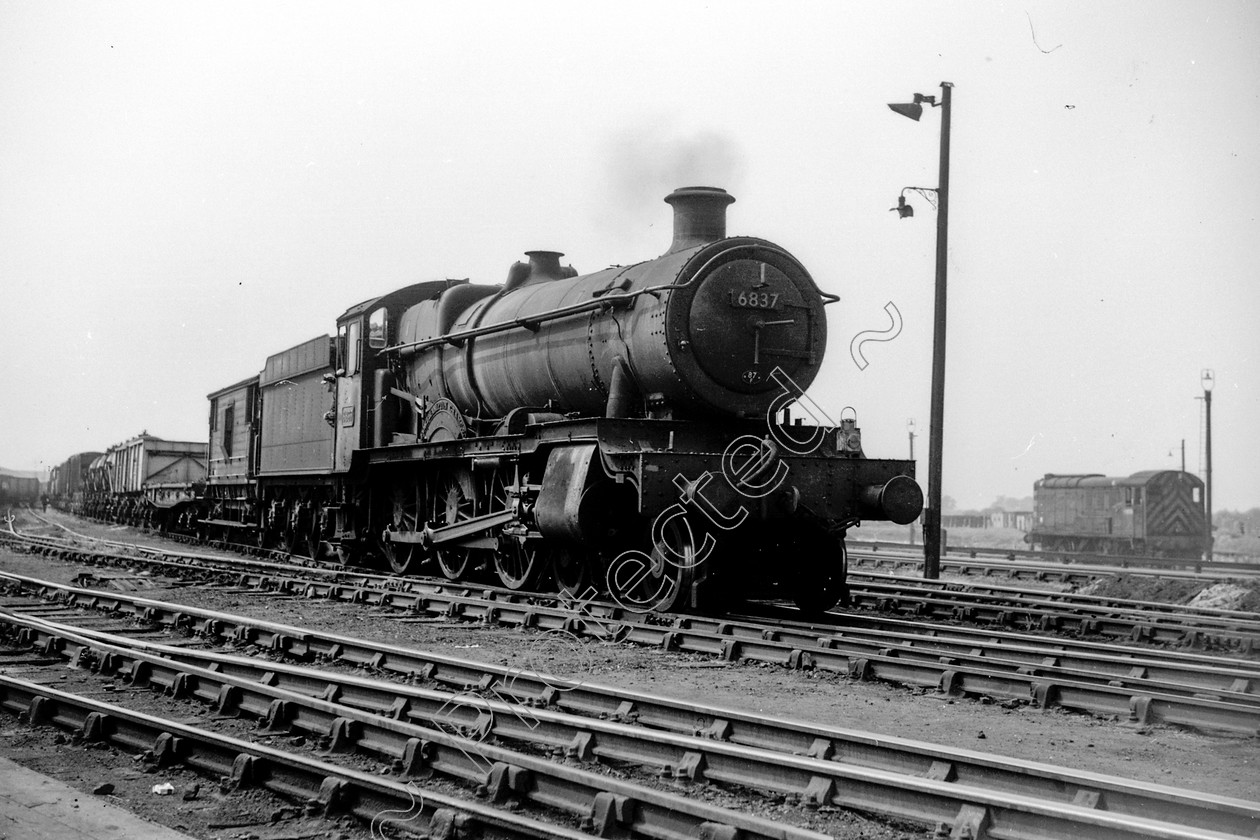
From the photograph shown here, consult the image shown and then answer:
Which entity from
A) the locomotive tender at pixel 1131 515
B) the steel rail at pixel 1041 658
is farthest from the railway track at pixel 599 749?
the locomotive tender at pixel 1131 515

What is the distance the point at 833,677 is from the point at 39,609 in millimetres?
8364

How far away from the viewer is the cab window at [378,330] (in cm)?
1535

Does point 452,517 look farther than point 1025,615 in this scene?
Yes

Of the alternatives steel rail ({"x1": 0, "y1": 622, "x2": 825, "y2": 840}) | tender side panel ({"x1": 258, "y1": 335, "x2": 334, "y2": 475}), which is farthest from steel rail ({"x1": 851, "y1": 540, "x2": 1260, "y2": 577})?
steel rail ({"x1": 0, "y1": 622, "x2": 825, "y2": 840})

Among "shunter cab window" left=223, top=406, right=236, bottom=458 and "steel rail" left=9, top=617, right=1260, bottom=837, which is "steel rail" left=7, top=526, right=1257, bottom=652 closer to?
"steel rail" left=9, top=617, right=1260, bottom=837

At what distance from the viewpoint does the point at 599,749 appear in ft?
17.3

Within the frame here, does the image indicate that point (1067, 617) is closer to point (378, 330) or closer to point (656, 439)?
point (656, 439)

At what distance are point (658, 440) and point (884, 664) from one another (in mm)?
3358

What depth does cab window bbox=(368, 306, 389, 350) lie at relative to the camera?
15352 mm

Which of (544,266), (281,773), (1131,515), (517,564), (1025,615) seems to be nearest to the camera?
(281,773)

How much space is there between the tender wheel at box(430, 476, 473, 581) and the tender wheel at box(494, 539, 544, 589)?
0.69m

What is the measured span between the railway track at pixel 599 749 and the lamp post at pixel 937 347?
8565 mm

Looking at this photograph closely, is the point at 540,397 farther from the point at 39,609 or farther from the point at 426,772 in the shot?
the point at 426,772

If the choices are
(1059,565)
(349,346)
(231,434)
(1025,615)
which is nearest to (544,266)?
(349,346)
